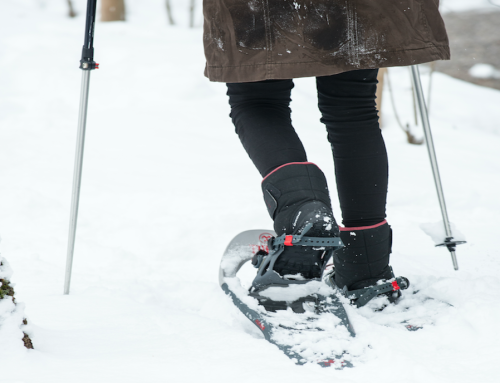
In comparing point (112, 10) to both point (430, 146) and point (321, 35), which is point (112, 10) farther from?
point (321, 35)

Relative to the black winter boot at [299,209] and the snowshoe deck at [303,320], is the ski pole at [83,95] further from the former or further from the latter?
the black winter boot at [299,209]

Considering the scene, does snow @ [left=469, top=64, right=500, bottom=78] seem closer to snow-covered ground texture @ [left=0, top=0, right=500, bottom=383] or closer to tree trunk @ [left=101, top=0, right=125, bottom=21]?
snow-covered ground texture @ [left=0, top=0, right=500, bottom=383]

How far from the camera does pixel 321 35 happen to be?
0.96 metres

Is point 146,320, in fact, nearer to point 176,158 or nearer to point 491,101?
point 176,158

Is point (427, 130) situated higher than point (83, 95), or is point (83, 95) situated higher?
point (83, 95)

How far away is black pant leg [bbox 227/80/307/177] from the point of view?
106 cm

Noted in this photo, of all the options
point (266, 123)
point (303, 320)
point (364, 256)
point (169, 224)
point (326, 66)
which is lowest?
point (169, 224)

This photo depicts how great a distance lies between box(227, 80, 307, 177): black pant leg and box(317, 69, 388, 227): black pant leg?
11 centimetres

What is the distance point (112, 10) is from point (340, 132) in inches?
261

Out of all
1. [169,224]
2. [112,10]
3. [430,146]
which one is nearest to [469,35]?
[112,10]

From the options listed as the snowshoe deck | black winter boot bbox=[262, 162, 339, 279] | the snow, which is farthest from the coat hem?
the snow

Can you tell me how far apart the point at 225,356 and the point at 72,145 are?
2.47 meters

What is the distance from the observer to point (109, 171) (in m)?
2.63

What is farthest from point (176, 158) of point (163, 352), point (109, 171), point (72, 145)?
point (163, 352)
